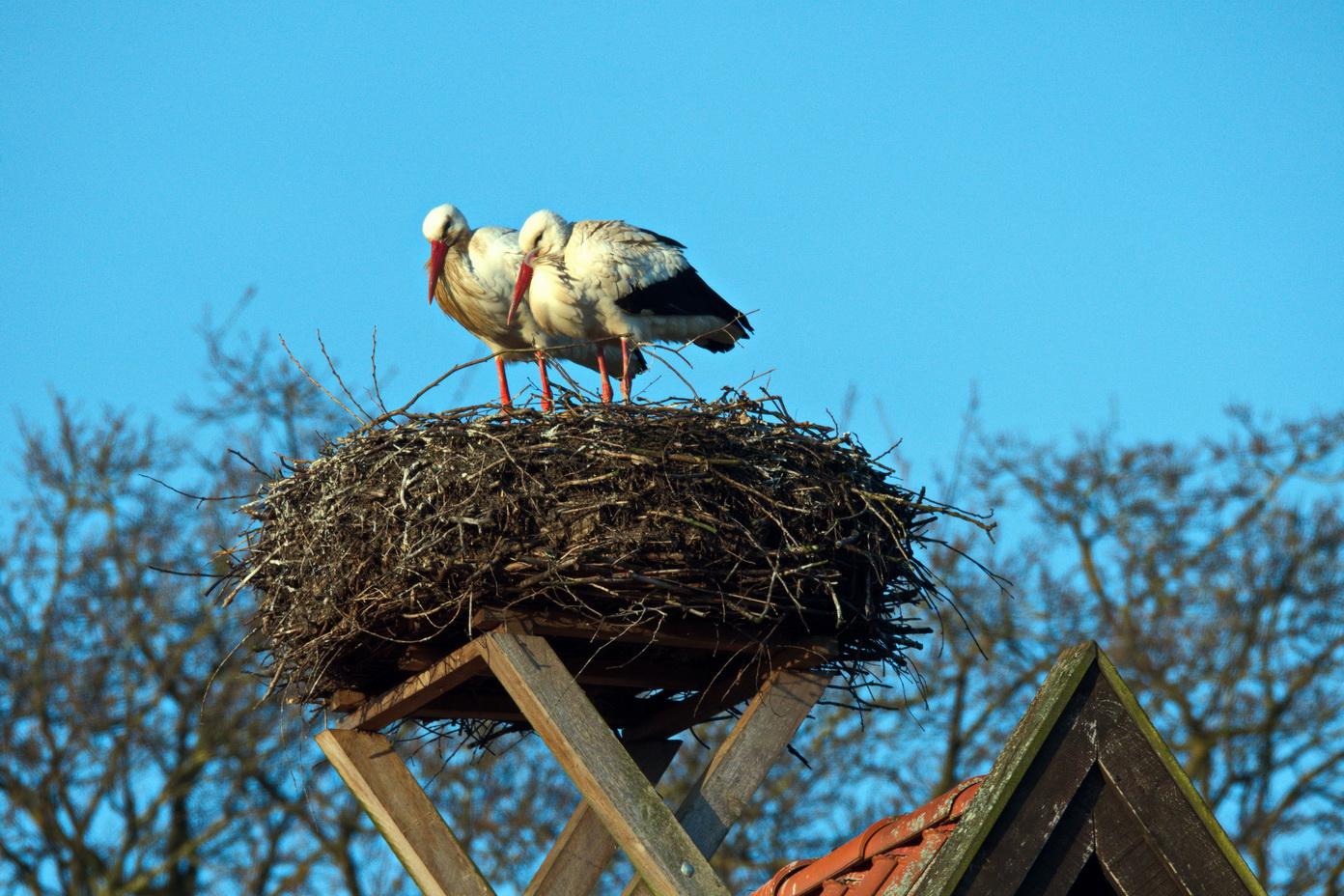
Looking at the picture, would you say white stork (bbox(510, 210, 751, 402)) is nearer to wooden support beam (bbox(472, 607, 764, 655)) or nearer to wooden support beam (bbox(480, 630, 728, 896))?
wooden support beam (bbox(472, 607, 764, 655))

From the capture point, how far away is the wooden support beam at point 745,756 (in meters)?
4.11

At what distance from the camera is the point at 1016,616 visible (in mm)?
14711

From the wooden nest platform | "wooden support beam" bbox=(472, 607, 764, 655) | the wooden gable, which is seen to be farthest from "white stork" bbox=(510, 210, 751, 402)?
the wooden gable

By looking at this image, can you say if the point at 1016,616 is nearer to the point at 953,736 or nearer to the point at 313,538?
the point at 953,736

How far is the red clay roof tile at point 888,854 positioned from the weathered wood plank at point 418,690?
116 centimetres

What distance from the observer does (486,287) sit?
7660 mm

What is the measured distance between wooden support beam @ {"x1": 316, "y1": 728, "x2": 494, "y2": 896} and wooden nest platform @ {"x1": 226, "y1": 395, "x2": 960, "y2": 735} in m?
0.17

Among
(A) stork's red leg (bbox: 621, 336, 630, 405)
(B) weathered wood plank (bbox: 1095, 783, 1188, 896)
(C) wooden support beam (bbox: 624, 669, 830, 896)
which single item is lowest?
(B) weathered wood plank (bbox: 1095, 783, 1188, 896)

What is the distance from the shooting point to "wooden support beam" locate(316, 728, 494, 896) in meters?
4.45

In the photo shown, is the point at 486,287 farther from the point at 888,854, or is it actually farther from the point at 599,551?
the point at 888,854

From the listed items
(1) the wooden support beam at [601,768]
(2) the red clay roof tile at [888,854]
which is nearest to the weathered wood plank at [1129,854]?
(2) the red clay roof tile at [888,854]

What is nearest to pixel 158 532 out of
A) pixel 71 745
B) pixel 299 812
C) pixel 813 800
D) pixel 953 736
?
pixel 71 745

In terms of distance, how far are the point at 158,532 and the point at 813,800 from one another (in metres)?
6.88

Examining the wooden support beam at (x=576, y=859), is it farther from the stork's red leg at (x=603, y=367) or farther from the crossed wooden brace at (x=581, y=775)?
the stork's red leg at (x=603, y=367)
